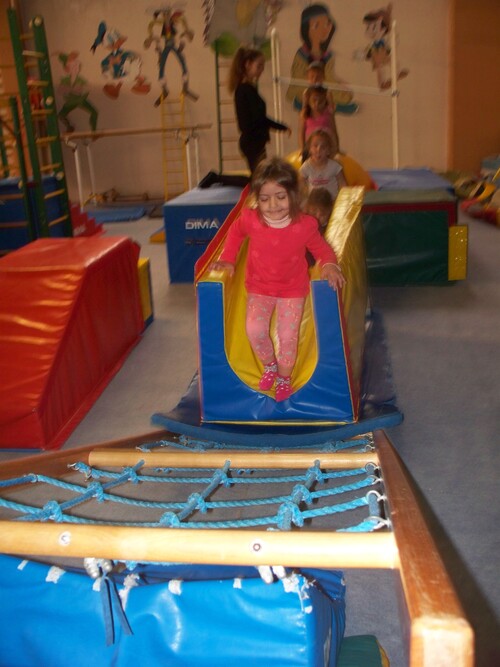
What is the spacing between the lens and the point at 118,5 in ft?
29.3

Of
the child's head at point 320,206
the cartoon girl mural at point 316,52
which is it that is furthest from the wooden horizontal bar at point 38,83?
the cartoon girl mural at point 316,52

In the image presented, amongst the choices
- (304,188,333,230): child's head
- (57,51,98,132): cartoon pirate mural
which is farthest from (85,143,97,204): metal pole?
(304,188,333,230): child's head

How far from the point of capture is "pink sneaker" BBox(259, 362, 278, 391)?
2.87 m

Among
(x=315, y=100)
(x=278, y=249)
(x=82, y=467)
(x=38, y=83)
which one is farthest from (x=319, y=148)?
(x=82, y=467)

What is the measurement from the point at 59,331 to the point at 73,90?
23.9 ft

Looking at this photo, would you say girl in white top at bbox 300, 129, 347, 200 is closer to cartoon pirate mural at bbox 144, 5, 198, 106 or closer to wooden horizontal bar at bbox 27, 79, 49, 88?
wooden horizontal bar at bbox 27, 79, 49, 88

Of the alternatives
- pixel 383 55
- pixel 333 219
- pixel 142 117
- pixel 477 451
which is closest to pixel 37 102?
pixel 142 117

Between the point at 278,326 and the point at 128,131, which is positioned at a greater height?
the point at 128,131

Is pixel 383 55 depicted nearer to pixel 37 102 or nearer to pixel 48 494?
pixel 37 102

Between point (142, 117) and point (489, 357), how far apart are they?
283 inches

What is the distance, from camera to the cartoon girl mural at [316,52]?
8.55m

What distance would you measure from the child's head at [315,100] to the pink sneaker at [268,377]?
3043 mm

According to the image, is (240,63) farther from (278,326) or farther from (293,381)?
(293,381)

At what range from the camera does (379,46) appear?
8539 mm
